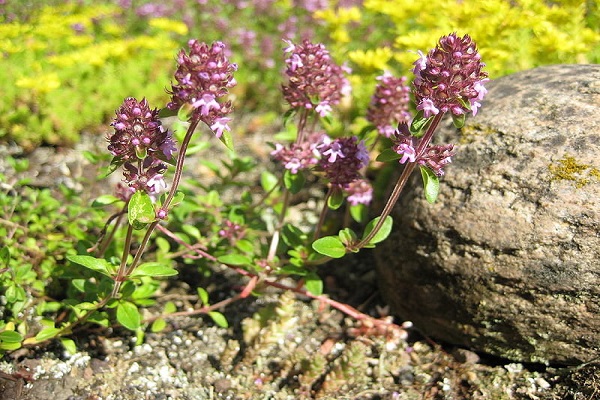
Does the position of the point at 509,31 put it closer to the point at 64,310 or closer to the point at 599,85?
the point at 599,85

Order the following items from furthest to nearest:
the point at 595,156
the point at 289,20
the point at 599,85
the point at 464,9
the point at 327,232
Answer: the point at 289,20 < the point at 464,9 < the point at 327,232 < the point at 599,85 < the point at 595,156

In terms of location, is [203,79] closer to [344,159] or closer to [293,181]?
[344,159]

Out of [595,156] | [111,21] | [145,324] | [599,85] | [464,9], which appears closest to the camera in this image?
[595,156]

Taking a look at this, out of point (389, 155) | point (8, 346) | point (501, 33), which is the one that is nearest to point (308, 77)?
point (389, 155)

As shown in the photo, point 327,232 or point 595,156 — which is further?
point 327,232

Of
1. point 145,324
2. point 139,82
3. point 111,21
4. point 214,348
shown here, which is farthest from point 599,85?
point 111,21

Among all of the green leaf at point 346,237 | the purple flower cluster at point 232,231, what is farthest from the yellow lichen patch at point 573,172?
the purple flower cluster at point 232,231

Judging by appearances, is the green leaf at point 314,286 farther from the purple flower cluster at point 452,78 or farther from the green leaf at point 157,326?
the purple flower cluster at point 452,78

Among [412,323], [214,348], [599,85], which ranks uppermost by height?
[599,85]
